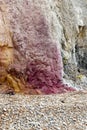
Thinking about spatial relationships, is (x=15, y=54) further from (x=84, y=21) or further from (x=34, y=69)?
(x=84, y=21)

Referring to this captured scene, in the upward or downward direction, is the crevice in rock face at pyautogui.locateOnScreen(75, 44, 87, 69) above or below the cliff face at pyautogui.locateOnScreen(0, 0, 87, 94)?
below

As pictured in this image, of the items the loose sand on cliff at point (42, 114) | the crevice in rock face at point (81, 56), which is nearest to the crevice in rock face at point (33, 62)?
the loose sand on cliff at point (42, 114)

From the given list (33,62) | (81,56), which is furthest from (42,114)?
(81,56)

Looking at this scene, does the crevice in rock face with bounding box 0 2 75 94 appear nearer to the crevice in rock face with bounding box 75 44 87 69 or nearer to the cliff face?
the cliff face

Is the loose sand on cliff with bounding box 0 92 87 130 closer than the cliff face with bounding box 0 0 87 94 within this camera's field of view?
Yes

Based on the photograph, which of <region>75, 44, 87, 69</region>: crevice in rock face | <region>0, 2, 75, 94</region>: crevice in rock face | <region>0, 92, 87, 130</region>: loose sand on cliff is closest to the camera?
<region>0, 92, 87, 130</region>: loose sand on cliff

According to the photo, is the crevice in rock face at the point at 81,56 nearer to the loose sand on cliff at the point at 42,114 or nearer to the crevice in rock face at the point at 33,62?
the crevice in rock face at the point at 33,62

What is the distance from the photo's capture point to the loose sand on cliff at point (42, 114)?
5.93m

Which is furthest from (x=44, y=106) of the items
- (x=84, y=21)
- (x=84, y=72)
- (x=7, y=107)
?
(x=84, y=21)

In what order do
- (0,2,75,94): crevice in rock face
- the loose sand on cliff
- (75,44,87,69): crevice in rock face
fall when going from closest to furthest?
the loose sand on cliff
(0,2,75,94): crevice in rock face
(75,44,87,69): crevice in rock face

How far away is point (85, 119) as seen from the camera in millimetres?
6340

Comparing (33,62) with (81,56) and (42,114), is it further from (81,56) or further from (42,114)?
(81,56)

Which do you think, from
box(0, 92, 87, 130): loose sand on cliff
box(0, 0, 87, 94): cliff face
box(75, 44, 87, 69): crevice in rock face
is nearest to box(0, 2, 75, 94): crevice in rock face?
box(0, 0, 87, 94): cliff face

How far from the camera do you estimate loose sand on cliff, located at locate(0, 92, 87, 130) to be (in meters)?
5.93
